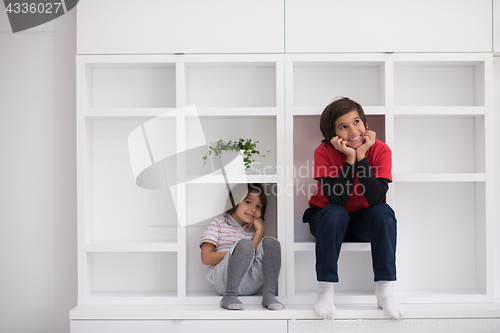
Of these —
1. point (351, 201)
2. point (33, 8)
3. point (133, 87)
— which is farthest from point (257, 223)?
point (33, 8)

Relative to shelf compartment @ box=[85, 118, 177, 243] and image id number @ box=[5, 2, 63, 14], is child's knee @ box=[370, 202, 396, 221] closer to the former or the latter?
shelf compartment @ box=[85, 118, 177, 243]

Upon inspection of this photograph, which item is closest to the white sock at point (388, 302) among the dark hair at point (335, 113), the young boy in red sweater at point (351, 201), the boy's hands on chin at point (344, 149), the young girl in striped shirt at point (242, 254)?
the young boy in red sweater at point (351, 201)

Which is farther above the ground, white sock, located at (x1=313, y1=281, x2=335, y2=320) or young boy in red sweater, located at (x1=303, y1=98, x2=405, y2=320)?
young boy in red sweater, located at (x1=303, y1=98, x2=405, y2=320)

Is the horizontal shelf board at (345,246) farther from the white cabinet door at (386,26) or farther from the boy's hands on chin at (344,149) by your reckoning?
the white cabinet door at (386,26)

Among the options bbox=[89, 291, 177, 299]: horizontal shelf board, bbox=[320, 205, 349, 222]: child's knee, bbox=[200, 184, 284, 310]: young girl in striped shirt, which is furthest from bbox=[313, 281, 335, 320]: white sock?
bbox=[89, 291, 177, 299]: horizontal shelf board

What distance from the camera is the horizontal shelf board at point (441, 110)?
60.1 inches

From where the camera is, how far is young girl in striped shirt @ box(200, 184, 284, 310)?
1.44m


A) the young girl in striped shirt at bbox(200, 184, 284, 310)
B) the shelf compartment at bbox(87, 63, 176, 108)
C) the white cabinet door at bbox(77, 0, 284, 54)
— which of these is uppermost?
the white cabinet door at bbox(77, 0, 284, 54)

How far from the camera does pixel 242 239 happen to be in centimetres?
147

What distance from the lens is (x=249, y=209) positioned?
1.60 meters

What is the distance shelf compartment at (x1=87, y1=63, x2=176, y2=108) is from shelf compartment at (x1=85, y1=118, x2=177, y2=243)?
0.08 metres

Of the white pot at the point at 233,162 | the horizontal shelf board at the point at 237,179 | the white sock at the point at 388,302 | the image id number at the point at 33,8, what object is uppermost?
the image id number at the point at 33,8

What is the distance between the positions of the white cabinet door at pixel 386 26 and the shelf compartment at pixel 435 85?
0.17 metres

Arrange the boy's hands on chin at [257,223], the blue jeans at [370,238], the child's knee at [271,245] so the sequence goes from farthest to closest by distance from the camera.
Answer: the boy's hands on chin at [257,223] < the child's knee at [271,245] < the blue jeans at [370,238]
